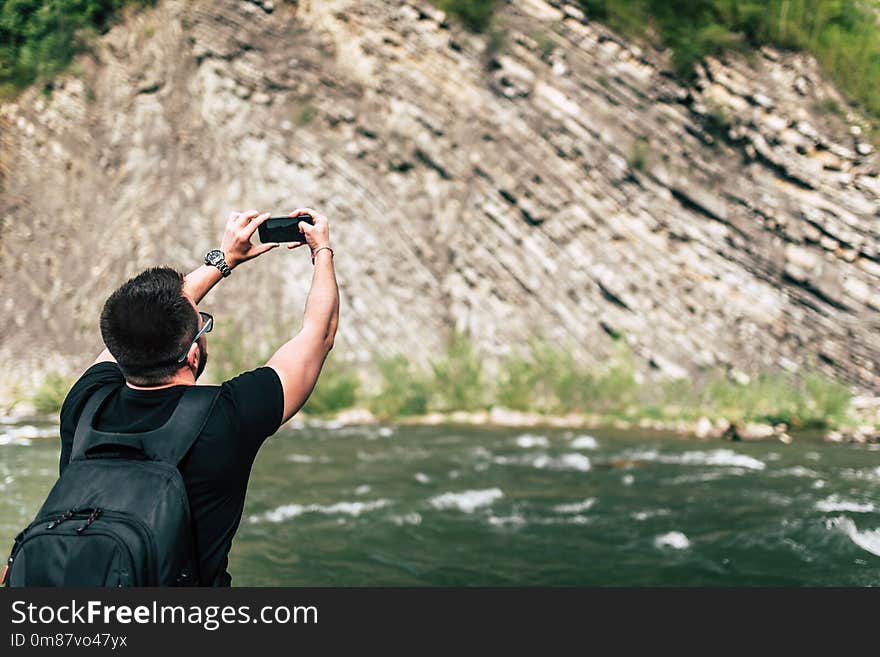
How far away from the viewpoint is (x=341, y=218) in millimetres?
21219

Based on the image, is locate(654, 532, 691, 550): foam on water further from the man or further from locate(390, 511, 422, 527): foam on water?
the man

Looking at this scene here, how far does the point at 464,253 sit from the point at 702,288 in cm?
542

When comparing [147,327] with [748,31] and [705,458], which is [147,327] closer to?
[705,458]

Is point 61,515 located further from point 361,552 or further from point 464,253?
point 464,253

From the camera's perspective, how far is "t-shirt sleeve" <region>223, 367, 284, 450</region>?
211 centimetres

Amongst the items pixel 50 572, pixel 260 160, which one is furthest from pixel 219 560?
pixel 260 160

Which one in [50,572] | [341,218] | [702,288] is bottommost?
[341,218]

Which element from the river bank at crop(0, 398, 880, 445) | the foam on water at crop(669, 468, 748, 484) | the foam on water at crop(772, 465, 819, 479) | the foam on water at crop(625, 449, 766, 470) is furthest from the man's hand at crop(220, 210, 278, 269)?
the river bank at crop(0, 398, 880, 445)

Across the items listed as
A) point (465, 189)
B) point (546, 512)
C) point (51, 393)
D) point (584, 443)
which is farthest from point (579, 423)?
point (51, 393)

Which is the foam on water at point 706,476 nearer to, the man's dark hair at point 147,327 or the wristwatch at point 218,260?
the wristwatch at point 218,260

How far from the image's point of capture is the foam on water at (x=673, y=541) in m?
7.11

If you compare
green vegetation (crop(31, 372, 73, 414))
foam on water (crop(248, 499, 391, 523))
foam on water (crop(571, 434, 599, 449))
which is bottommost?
green vegetation (crop(31, 372, 73, 414))

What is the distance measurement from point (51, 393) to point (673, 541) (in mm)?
15726

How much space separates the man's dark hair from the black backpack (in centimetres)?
12
